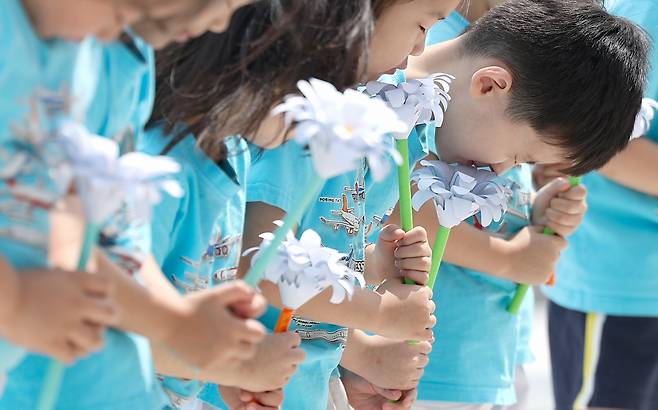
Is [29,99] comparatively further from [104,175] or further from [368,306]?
[368,306]

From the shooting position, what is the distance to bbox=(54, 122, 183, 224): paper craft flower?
1.07 metres

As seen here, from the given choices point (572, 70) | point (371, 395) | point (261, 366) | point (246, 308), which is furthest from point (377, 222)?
point (246, 308)

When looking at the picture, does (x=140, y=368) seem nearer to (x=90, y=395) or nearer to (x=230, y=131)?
(x=90, y=395)

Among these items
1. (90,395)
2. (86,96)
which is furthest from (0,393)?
(86,96)

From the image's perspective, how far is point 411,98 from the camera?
1741 mm

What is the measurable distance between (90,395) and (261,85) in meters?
0.45

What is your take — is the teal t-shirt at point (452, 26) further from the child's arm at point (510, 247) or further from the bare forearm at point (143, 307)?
the bare forearm at point (143, 307)

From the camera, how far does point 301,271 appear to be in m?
1.54

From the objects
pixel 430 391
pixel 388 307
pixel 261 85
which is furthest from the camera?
pixel 430 391

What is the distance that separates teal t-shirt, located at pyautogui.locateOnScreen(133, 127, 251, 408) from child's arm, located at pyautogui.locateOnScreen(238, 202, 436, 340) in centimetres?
12

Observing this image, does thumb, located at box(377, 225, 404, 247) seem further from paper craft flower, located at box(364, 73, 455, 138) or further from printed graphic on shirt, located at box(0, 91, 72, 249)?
printed graphic on shirt, located at box(0, 91, 72, 249)

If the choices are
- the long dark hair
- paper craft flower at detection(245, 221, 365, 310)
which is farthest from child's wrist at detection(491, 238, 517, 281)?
the long dark hair

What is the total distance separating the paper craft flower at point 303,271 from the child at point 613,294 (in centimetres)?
118

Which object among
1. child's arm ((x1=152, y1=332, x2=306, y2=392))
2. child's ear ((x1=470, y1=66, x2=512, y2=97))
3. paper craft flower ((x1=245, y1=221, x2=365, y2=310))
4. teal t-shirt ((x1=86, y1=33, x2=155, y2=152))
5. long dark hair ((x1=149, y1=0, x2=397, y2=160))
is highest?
teal t-shirt ((x1=86, y1=33, x2=155, y2=152))
